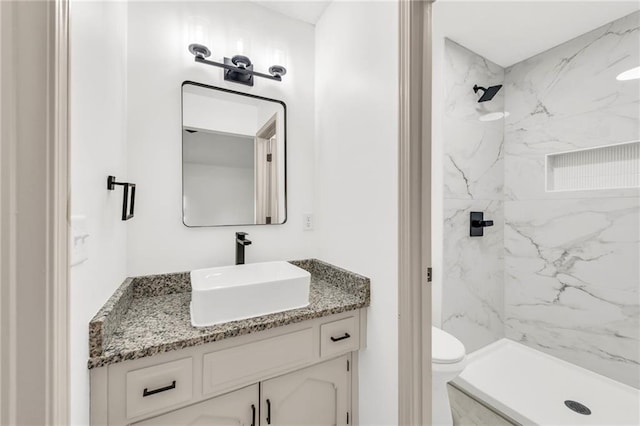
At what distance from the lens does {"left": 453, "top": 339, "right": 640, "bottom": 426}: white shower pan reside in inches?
61.7

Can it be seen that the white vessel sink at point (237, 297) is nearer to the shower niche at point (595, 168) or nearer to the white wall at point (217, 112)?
the white wall at point (217, 112)

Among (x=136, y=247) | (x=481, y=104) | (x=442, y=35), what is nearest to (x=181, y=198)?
(x=136, y=247)

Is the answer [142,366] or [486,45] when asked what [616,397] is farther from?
[142,366]

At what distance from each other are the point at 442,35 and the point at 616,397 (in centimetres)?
265

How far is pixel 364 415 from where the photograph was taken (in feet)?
4.12

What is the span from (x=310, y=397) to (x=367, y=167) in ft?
3.49

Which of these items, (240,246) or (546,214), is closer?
(240,246)

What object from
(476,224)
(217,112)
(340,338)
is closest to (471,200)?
(476,224)

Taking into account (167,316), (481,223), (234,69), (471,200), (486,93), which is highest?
(486,93)

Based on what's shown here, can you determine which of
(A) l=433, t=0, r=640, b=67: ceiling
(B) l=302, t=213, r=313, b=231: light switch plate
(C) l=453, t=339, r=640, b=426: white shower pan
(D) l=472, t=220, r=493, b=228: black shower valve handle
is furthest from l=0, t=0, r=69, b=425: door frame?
(D) l=472, t=220, r=493, b=228: black shower valve handle

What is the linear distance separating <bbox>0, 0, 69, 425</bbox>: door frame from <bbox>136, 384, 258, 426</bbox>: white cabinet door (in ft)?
1.55

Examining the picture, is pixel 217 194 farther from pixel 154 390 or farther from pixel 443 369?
pixel 443 369

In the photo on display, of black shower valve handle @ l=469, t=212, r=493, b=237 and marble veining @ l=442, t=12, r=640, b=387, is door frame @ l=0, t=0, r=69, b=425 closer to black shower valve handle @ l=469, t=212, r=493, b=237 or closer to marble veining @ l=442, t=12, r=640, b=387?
marble veining @ l=442, t=12, r=640, b=387

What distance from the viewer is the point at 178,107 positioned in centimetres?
137
